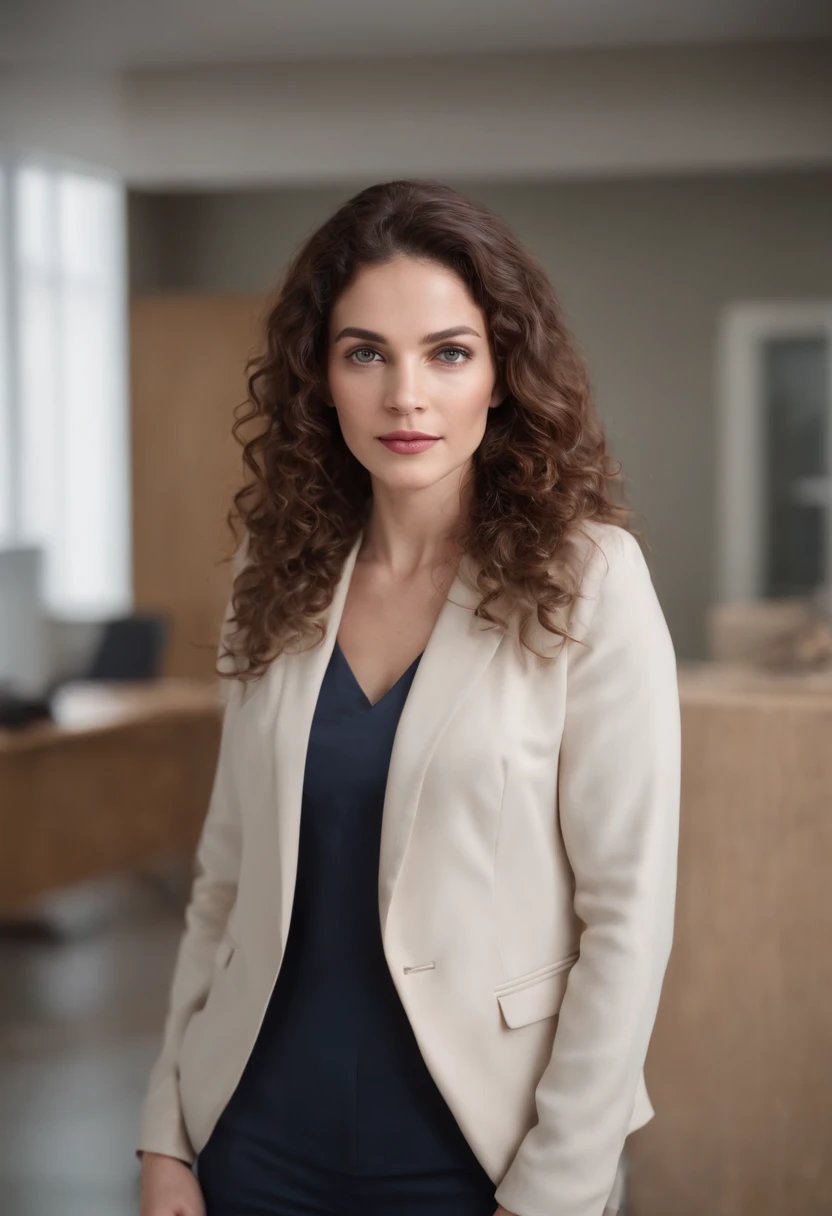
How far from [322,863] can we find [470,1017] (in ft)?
0.67

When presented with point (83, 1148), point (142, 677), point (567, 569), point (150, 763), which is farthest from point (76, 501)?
point (567, 569)

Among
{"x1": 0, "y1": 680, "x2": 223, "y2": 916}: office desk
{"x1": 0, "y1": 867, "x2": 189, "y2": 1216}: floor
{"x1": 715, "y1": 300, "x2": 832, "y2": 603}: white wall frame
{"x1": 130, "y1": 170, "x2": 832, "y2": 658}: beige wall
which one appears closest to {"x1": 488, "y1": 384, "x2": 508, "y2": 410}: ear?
{"x1": 0, "y1": 867, "x2": 189, "y2": 1216}: floor

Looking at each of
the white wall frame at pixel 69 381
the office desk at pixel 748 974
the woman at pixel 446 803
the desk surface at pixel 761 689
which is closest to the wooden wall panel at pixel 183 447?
the white wall frame at pixel 69 381

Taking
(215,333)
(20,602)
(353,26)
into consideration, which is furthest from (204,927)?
(215,333)

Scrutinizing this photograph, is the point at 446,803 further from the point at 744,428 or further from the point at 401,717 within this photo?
the point at 744,428

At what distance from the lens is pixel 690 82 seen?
6.34 metres

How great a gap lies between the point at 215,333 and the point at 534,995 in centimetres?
587

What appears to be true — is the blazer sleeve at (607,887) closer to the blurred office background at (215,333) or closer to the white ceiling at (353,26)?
the blurred office background at (215,333)

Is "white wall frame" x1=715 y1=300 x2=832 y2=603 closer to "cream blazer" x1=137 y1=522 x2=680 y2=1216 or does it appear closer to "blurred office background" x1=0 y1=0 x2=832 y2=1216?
"blurred office background" x1=0 y1=0 x2=832 y2=1216

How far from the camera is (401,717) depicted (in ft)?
3.97

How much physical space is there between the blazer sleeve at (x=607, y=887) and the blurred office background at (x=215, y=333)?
1146 millimetres

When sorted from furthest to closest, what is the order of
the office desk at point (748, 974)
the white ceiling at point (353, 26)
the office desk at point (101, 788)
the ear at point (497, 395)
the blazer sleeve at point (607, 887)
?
1. the white ceiling at point (353, 26)
2. the office desk at point (101, 788)
3. the office desk at point (748, 974)
4. the ear at point (497, 395)
5. the blazer sleeve at point (607, 887)

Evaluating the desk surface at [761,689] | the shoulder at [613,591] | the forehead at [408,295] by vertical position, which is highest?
the forehead at [408,295]

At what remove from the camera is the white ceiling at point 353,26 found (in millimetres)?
5672
